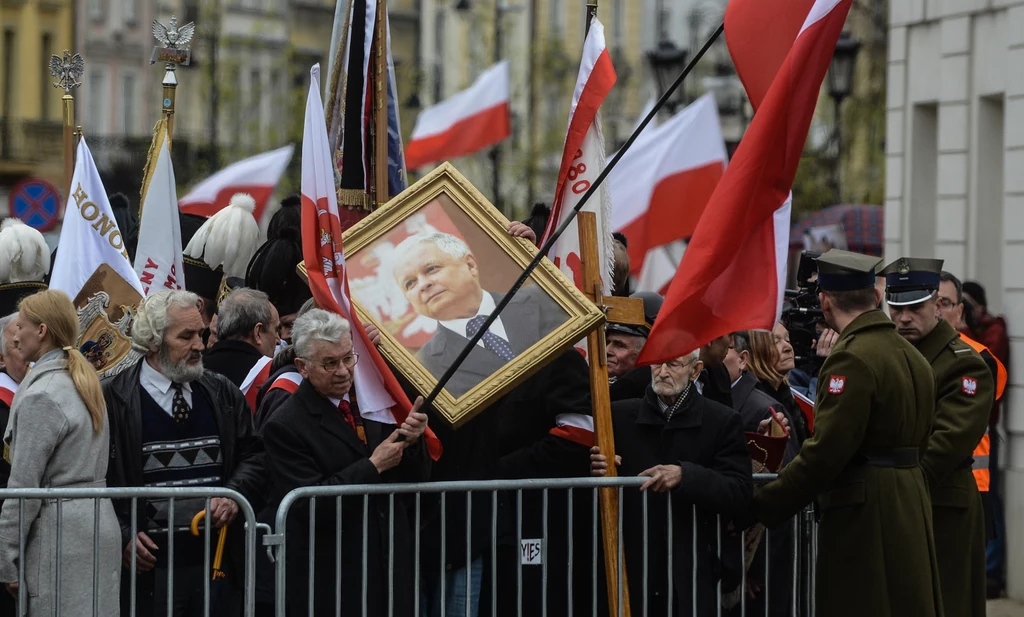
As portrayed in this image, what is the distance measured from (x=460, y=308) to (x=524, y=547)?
102 centimetres

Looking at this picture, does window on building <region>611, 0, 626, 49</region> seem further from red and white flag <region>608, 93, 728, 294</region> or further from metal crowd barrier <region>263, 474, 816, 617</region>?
metal crowd barrier <region>263, 474, 816, 617</region>

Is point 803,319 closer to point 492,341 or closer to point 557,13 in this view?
point 492,341

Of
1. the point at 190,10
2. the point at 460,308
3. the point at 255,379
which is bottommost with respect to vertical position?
the point at 255,379

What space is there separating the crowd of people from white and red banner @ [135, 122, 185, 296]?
4.28ft

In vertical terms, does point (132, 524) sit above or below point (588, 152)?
below

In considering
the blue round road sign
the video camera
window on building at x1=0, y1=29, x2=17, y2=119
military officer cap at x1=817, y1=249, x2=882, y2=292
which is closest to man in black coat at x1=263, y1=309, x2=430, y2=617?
military officer cap at x1=817, y1=249, x2=882, y2=292

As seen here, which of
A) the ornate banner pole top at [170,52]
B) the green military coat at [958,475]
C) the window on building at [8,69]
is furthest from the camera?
the window on building at [8,69]

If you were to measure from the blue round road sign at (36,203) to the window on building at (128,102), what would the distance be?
30847 millimetres

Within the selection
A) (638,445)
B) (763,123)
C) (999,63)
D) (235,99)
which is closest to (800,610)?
(638,445)

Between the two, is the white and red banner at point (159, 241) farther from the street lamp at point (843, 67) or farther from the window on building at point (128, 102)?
the window on building at point (128, 102)

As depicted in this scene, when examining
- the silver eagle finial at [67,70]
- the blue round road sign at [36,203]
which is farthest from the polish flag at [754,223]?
the blue round road sign at [36,203]

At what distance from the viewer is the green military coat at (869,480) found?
23.8ft

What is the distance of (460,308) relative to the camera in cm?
761

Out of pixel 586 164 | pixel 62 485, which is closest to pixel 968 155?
pixel 586 164
